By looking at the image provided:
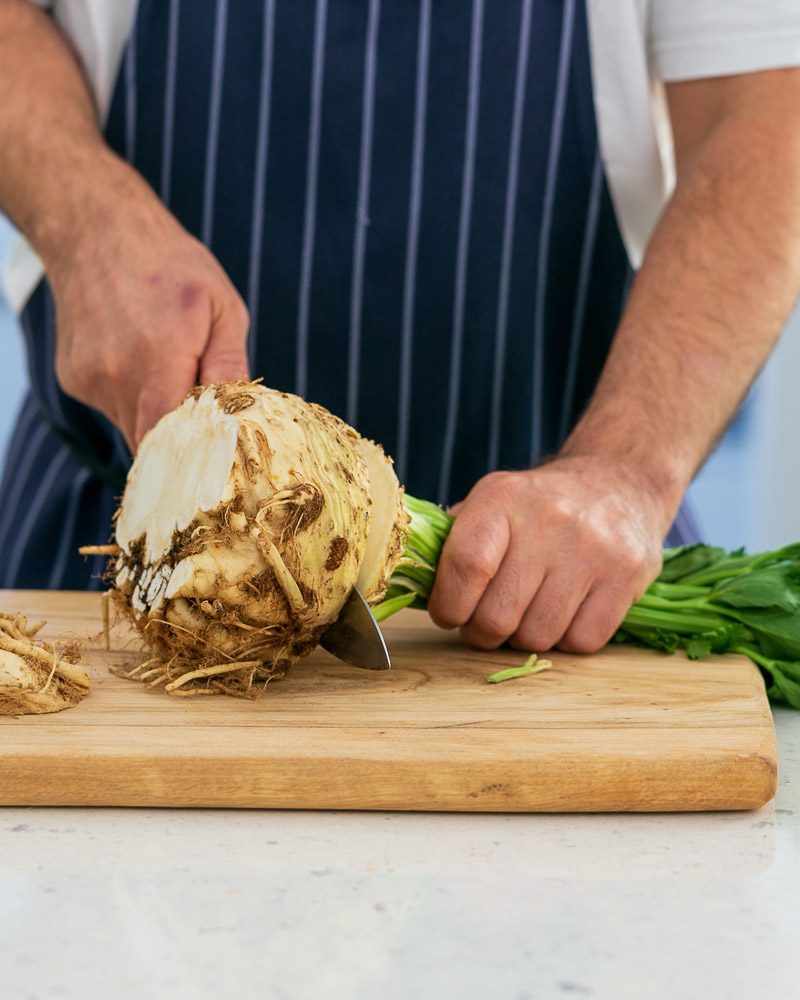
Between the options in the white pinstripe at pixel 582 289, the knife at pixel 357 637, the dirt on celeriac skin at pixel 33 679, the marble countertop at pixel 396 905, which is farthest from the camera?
the white pinstripe at pixel 582 289

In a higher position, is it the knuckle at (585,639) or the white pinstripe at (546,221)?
the white pinstripe at (546,221)

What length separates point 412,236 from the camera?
7.30ft

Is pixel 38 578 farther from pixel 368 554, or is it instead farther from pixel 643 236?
pixel 643 236

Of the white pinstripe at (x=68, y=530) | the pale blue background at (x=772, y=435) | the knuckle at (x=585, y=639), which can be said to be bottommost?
the pale blue background at (x=772, y=435)

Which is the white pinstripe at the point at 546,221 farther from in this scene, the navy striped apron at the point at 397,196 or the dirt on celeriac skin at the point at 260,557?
the dirt on celeriac skin at the point at 260,557

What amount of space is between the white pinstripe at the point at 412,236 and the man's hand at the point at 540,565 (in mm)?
541

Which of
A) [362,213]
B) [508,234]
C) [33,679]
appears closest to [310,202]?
[362,213]

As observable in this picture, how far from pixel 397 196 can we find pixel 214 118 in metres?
0.33

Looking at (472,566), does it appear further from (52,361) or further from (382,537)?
(52,361)

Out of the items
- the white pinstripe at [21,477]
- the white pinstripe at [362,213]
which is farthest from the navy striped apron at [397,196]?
the white pinstripe at [21,477]

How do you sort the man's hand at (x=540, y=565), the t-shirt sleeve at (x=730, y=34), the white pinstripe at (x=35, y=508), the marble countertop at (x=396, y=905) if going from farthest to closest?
the white pinstripe at (x=35, y=508)
the t-shirt sleeve at (x=730, y=34)
the man's hand at (x=540, y=565)
the marble countertop at (x=396, y=905)

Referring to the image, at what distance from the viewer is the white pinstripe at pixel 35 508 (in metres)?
2.37

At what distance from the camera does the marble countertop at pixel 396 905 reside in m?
0.94

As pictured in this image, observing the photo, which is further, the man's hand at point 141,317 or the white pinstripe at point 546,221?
the white pinstripe at point 546,221
